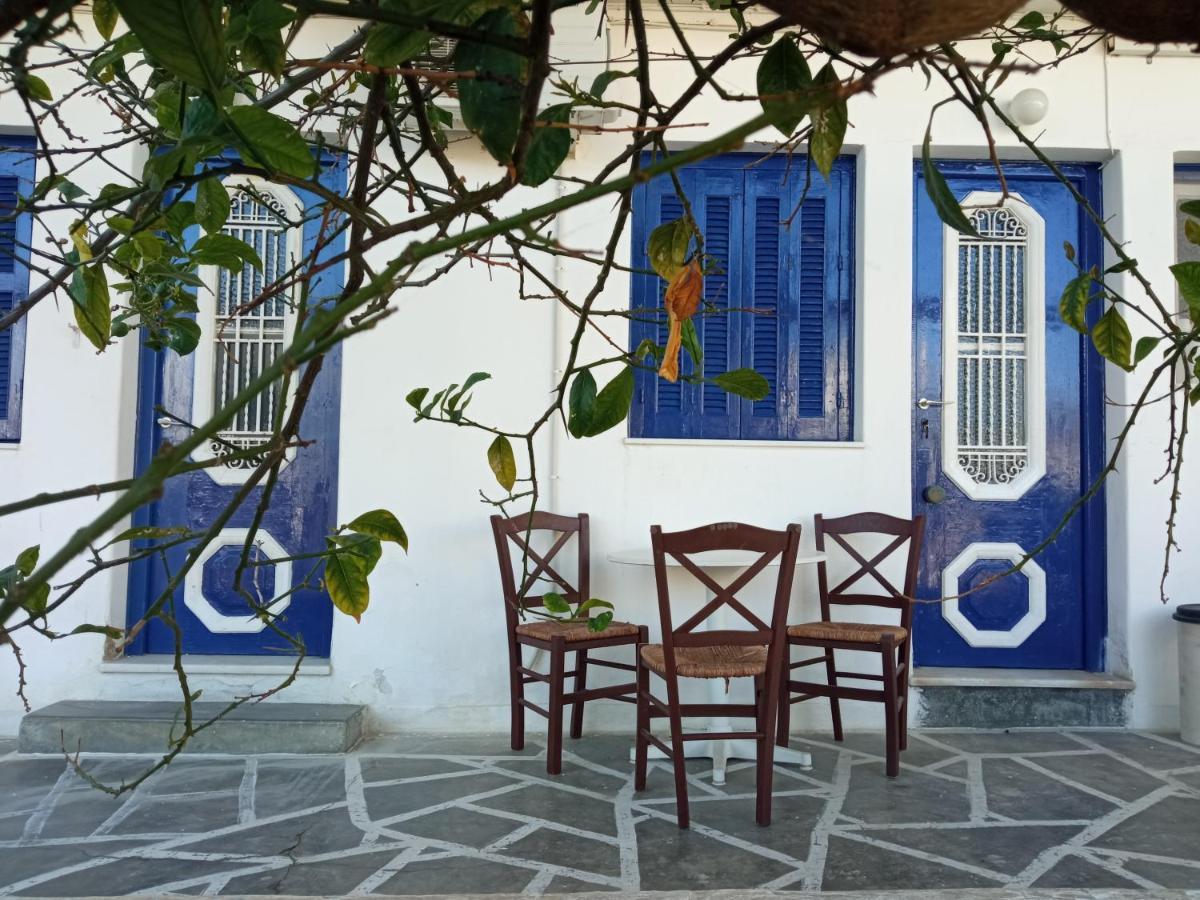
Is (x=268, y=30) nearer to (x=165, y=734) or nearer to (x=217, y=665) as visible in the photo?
(x=165, y=734)

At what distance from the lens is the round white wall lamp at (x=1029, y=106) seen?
424 cm

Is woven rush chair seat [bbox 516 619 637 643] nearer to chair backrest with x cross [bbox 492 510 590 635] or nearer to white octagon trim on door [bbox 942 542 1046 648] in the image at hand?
chair backrest with x cross [bbox 492 510 590 635]

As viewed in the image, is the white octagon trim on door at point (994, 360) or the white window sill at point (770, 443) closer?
the white window sill at point (770, 443)

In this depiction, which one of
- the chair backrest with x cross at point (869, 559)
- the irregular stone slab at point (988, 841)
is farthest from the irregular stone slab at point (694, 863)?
the chair backrest with x cross at point (869, 559)

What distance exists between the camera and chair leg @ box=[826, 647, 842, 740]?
3914mm

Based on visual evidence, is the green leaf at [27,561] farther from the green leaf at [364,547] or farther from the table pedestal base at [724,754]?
the table pedestal base at [724,754]

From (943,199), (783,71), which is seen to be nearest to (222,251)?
(783,71)

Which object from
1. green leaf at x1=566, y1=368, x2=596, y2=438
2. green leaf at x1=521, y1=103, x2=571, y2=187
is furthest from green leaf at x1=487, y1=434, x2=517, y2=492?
green leaf at x1=521, y1=103, x2=571, y2=187

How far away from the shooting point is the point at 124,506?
0.35 m

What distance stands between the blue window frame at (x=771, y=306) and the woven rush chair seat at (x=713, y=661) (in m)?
1.23

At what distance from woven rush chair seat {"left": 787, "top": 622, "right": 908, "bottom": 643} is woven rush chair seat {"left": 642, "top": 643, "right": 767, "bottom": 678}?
1.13ft

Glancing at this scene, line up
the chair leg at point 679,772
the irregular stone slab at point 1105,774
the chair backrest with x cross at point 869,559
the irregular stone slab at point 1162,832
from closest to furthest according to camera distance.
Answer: the irregular stone slab at point 1162,832 < the chair leg at point 679,772 < the irregular stone slab at point 1105,774 < the chair backrest with x cross at point 869,559

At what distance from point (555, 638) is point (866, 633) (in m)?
1.19

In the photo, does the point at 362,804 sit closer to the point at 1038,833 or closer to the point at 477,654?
the point at 477,654
